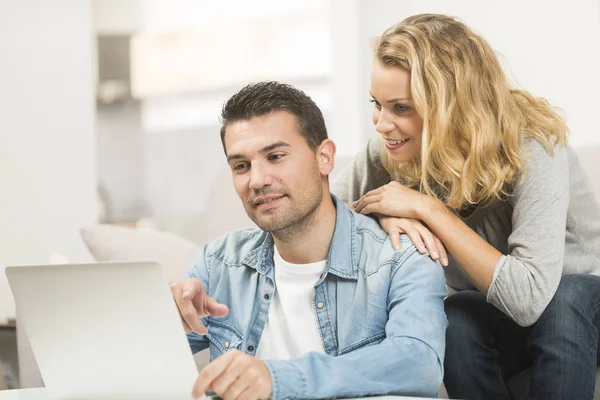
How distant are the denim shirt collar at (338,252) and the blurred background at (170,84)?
0.68 m

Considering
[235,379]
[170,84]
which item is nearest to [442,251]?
[235,379]

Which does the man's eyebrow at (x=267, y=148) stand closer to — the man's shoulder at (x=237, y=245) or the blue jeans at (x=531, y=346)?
the man's shoulder at (x=237, y=245)

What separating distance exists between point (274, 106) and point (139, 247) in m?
0.74

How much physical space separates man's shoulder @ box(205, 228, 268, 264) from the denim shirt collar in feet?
0.07

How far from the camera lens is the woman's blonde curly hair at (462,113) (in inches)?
58.6

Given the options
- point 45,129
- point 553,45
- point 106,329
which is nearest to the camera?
point 106,329

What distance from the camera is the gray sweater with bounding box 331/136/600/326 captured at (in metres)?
1.41

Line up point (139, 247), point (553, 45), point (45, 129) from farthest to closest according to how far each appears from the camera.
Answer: point (45, 129) → point (553, 45) → point (139, 247)

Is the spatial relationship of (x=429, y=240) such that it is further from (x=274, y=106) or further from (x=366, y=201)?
(x=274, y=106)

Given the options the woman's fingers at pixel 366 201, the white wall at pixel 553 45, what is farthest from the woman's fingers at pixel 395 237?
the white wall at pixel 553 45

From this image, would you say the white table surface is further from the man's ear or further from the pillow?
the pillow

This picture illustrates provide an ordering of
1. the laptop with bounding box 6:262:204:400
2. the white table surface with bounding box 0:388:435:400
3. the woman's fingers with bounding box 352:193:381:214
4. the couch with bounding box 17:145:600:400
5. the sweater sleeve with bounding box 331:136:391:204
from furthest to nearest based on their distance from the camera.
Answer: the couch with bounding box 17:145:600:400 < the sweater sleeve with bounding box 331:136:391:204 < the woman's fingers with bounding box 352:193:381:214 < the white table surface with bounding box 0:388:435:400 < the laptop with bounding box 6:262:204:400

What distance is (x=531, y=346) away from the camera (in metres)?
1.47

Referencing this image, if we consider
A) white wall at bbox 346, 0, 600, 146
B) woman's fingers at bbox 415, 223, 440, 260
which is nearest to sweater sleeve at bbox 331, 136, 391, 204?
woman's fingers at bbox 415, 223, 440, 260
